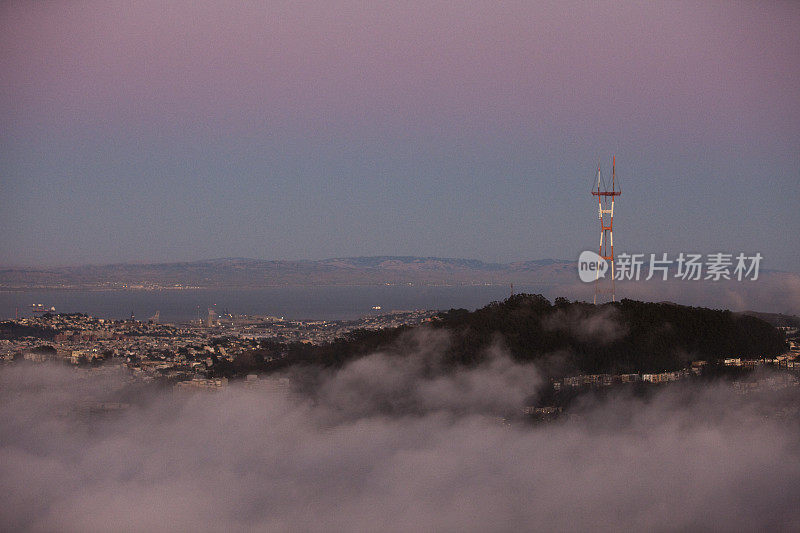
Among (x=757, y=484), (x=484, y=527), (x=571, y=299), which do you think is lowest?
(x=484, y=527)

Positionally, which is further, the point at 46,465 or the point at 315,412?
the point at 315,412

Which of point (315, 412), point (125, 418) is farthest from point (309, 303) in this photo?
point (125, 418)

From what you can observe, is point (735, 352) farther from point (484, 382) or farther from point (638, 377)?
point (484, 382)

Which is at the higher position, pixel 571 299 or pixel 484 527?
pixel 571 299

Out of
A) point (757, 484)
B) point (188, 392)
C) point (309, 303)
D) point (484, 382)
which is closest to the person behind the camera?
point (757, 484)

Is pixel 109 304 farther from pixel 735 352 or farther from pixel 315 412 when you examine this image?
pixel 735 352

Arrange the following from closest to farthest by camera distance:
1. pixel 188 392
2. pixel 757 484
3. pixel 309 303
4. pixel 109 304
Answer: pixel 757 484, pixel 188 392, pixel 109 304, pixel 309 303

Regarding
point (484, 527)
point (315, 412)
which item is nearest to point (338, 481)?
point (315, 412)
